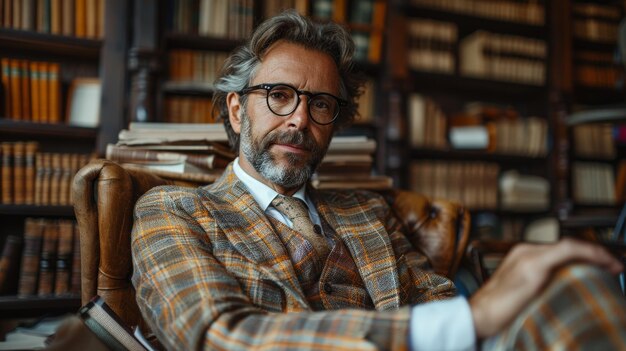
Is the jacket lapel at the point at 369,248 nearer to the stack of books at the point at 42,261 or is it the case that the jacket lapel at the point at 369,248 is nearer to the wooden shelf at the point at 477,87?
the stack of books at the point at 42,261

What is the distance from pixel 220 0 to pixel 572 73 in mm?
2260

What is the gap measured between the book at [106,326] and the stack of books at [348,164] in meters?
0.81

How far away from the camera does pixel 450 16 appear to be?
3264mm

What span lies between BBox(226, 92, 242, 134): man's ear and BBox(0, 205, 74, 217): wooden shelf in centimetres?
118

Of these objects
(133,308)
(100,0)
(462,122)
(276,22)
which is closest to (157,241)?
(133,308)

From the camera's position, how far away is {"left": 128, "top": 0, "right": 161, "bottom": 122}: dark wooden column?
2521 mm

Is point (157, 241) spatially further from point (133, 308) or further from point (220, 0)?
point (220, 0)

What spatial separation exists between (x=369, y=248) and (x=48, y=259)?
1.50 meters

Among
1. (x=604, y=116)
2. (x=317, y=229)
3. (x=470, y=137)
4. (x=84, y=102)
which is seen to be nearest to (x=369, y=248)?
(x=317, y=229)

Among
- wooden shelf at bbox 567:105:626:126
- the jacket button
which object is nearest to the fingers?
the jacket button

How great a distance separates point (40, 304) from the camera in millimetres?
2139

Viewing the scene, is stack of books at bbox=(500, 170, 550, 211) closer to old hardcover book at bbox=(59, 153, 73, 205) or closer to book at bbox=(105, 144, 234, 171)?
book at bbox=(105, 144, 234, 171)

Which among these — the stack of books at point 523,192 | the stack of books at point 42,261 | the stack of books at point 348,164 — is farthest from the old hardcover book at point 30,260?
the stack of books at point 523,192

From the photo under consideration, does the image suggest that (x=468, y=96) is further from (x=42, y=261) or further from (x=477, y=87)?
(x=42, y=261)
